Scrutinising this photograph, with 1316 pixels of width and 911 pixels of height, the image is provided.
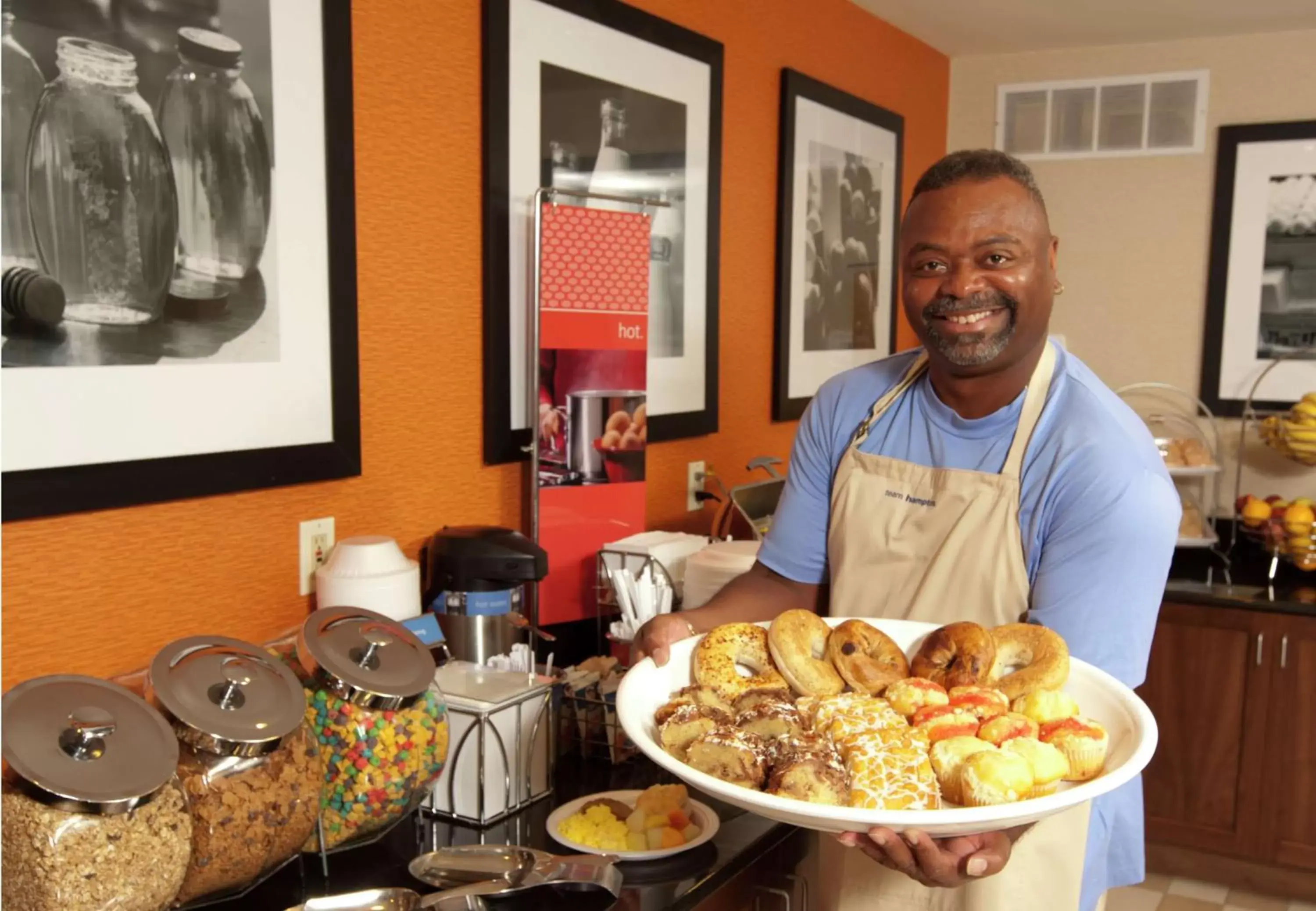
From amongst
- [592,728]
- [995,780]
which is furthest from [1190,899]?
[995,780]

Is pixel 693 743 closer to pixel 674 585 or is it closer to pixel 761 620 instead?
pixel 761 620

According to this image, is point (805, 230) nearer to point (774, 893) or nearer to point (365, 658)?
point (774, 893)

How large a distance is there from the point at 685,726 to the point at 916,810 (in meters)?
0.28

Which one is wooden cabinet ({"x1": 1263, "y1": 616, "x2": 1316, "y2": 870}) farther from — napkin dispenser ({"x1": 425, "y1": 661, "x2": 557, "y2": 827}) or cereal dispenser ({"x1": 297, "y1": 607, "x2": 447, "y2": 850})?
cereal dispenser ({"x1": 297, "y1": 607, "x2": 447, "y2": 850})

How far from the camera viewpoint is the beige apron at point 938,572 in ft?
4.92

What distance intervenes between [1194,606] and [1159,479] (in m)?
2.00

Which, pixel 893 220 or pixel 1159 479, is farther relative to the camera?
pixel 893 220

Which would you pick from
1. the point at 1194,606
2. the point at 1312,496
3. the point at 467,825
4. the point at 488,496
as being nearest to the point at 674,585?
the point at 488,496

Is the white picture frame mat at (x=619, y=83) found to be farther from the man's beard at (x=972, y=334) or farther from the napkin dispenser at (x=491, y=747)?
the man's beard at (x=972, y=334)

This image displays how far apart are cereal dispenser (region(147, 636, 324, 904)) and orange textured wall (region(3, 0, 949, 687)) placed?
34 centimetres

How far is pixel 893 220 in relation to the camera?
12.6 feet

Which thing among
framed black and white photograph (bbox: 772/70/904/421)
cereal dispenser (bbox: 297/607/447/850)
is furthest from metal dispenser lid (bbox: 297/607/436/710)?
framed black and white photograph (bbox: 772/70/904/421)

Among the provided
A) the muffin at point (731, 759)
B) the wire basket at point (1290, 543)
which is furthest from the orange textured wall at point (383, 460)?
the wire basket at point (1290, 543)

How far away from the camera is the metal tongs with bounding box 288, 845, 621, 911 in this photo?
4.30 ft
